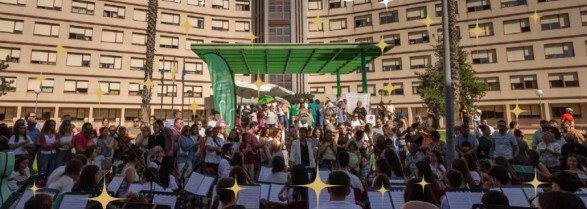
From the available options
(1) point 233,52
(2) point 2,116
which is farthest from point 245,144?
(2) point 2,116

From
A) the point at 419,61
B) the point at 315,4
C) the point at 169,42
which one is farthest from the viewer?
the point at 315,4

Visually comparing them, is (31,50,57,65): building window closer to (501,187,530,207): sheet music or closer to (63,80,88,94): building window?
(63,80,88,94): building window

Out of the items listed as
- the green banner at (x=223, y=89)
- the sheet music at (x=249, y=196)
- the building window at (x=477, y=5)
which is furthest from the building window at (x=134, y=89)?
the sheet music at (x=249, y=196)

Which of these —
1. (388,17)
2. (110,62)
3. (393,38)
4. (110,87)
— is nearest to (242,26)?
(110,62)

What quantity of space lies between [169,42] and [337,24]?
76.4 feet

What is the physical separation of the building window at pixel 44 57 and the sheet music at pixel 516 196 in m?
46.7

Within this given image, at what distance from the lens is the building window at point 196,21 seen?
46500 mm

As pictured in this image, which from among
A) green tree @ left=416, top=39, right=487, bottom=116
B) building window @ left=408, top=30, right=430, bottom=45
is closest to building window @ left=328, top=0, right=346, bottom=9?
building window @ left=408, top=30, right=430, bottom=45

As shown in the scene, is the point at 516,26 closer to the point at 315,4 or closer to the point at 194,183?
the point at 315,4

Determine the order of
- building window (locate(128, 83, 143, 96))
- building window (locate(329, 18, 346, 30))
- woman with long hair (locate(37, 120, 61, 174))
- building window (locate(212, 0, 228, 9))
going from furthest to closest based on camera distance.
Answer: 1. building window (locate(329, 18, 346, 30))
2. building window (locate(212, 0, 228, 9))
3. building window (locate(128, 83, 143, 96))
4. woman with long hair (locate(37, 120, 61, 174))

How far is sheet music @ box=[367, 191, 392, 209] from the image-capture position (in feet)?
15.2

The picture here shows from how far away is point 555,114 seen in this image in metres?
39.6

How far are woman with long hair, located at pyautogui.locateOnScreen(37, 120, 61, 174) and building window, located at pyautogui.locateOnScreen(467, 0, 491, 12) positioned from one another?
4612cm

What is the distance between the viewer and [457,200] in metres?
4.54
